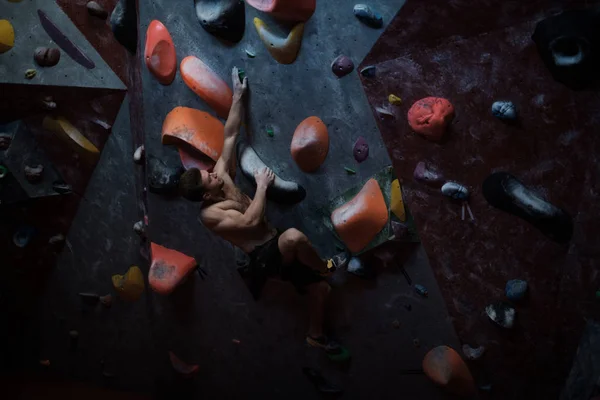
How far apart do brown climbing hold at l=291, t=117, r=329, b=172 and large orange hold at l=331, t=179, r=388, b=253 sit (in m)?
0.27

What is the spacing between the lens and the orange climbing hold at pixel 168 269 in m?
3.98

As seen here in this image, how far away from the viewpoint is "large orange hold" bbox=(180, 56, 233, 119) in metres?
3.55

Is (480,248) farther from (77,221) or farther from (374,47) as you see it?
(77,221)

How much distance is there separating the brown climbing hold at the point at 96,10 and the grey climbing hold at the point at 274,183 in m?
1.10

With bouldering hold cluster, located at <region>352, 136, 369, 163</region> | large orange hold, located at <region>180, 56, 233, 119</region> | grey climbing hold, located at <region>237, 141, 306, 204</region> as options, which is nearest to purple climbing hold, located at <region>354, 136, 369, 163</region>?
bouldering hold cluster, located at <region>352, 136, 369, 163</region>

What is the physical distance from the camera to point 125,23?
12.4 feet

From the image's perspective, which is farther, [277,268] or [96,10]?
[96,10]

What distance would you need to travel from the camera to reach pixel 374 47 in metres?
3.15

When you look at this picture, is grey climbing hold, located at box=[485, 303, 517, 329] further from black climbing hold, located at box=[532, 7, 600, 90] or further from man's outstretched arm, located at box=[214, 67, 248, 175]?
man's outstretched arm, located at box=[214, 67, 248, 175]

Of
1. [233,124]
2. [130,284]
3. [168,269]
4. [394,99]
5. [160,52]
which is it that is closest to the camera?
[394,99]

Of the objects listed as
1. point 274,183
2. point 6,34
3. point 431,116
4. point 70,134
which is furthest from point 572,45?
point 6,34

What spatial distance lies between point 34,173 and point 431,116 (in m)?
2.43

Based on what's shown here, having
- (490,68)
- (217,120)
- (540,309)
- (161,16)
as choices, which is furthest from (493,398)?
(161,16)

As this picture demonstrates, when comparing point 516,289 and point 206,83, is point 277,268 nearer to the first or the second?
point 206,83
